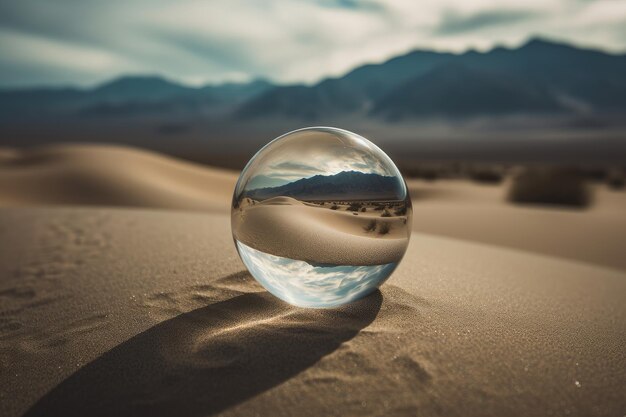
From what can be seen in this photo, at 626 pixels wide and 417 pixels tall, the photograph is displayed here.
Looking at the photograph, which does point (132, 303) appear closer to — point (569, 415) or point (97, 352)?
point (97, 352)

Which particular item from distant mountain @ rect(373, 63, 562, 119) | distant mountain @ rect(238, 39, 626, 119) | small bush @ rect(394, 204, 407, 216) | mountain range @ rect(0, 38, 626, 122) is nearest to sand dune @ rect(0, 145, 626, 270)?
small bush @ rect(394, 204, 407, 216)

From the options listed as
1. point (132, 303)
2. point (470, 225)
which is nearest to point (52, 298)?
point (132, 303)

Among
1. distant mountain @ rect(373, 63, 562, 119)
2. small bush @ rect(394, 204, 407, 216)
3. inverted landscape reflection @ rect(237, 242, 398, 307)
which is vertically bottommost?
inverted landscape reflection @ rect(237, 242, 398, 307)

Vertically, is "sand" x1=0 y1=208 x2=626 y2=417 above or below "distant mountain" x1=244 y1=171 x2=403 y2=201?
below

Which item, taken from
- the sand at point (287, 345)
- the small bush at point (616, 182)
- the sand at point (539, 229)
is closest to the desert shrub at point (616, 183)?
the small bush at point (616, 182)

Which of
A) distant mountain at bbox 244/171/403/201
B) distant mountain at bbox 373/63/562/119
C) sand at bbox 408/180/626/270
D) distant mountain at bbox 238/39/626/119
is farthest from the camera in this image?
distant mountain at bbox 238/39/626/119

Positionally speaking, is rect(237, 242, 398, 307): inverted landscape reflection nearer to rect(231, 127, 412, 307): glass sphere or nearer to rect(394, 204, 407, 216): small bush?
rect(231, 127, 412, 307): glass sphere

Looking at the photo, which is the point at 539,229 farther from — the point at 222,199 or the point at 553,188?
the point at 222,199
